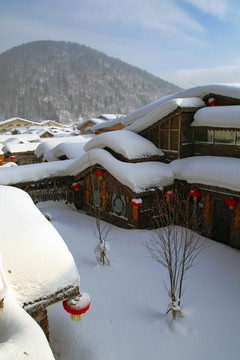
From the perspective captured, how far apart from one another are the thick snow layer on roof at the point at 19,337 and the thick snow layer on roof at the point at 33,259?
572mm

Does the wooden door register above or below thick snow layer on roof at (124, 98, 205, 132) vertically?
below

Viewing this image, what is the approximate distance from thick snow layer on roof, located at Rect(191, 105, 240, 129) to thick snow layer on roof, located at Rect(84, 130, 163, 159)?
2.65 meters

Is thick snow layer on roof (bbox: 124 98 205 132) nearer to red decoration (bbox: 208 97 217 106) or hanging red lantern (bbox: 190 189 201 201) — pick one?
red decoration (bbox: 208 97 217 106)

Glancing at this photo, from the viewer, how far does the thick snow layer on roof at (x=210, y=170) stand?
11.1 metres

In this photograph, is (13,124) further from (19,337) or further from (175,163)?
(19,337)

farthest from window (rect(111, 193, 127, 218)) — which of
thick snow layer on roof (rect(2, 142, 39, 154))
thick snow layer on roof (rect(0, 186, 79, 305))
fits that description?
thick snow layer on roof (rect(2, 142, 39, 154))

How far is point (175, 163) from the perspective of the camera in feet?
46.2

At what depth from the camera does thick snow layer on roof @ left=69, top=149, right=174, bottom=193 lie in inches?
496

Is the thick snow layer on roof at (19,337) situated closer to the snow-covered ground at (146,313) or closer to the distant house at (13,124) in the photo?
the snow-covered ground at (146,313)

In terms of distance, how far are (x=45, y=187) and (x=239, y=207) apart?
38.9ft

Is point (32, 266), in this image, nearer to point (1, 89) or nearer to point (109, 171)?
point (109, 171)

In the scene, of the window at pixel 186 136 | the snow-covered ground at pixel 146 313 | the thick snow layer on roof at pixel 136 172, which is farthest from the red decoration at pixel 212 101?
the snow-covered ground at pixel 146 313

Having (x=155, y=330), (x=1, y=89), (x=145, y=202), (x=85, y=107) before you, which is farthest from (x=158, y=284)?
(x=1, y=89)

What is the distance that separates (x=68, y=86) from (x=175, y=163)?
510 feet
